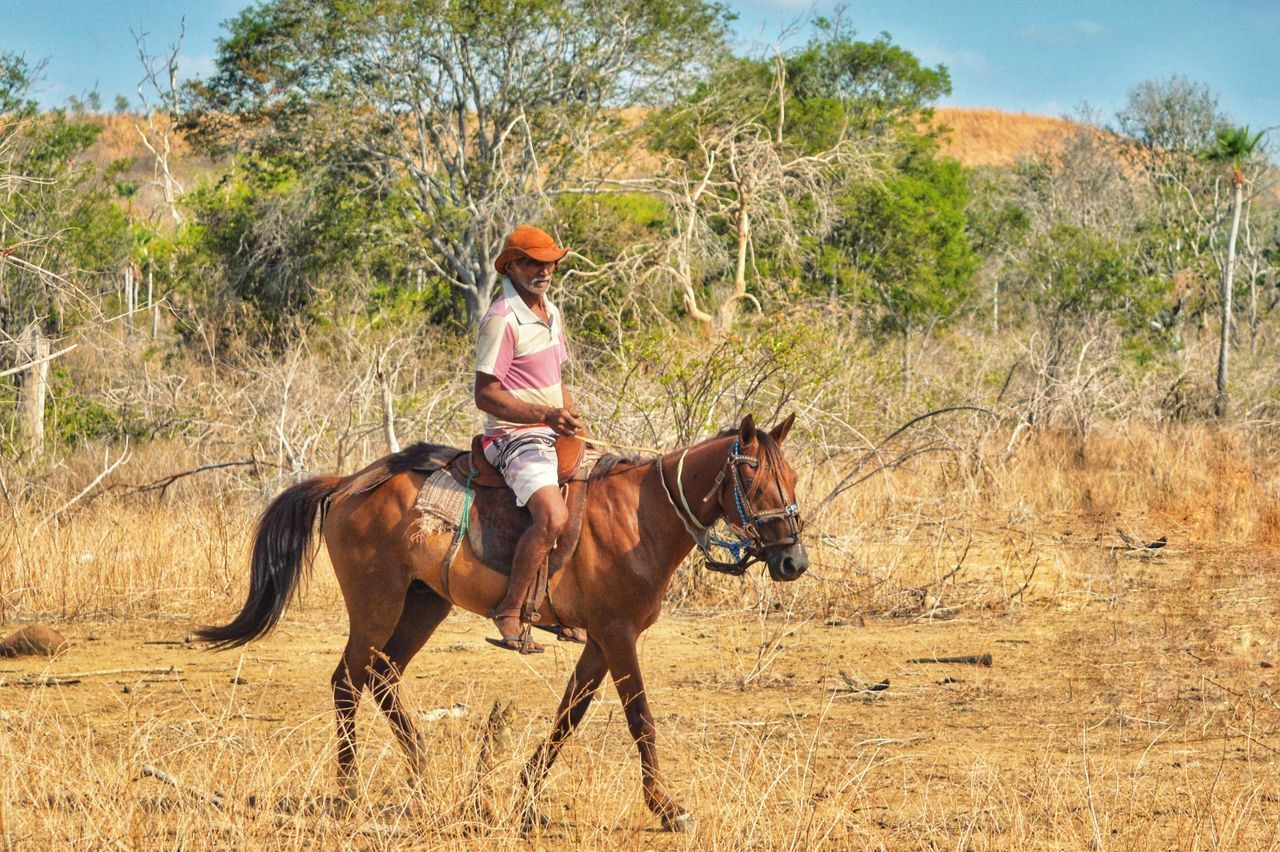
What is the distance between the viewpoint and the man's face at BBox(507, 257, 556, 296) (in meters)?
5.86

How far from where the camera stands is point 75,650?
890 centimetres

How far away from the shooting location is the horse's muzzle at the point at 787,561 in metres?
5.40

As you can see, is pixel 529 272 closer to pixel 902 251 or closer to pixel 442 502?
pixel 442 502

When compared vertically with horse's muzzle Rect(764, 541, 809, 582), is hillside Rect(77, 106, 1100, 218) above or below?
above

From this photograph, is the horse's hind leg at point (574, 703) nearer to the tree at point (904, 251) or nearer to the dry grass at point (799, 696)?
the dry grass at point (799, 696)

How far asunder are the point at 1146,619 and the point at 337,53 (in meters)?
18.4

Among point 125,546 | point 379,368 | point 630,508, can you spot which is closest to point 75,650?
point 125,546

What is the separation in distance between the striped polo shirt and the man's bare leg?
1.27ft

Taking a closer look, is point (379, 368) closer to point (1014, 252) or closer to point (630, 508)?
point (630, 508)

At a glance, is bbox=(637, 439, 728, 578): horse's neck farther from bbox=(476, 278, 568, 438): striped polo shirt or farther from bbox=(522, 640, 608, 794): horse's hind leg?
bbox=(476, 278, 568, 438): striped polo shirt

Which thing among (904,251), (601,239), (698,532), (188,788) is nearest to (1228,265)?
(904,251)

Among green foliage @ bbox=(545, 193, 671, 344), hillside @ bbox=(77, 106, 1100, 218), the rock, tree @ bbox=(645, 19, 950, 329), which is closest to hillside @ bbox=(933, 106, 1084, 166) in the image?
hillside @ bbox=(77, 106, 1100, 218)

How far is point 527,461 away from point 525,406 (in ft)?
0.75

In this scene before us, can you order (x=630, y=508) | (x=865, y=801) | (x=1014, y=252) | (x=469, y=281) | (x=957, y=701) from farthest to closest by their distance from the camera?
1. (x=1014, y=252)
2. (x=469, y=281)
3. (x=957, y=701)
4. (x=630, y=508)
5. (x=865, y=801)
